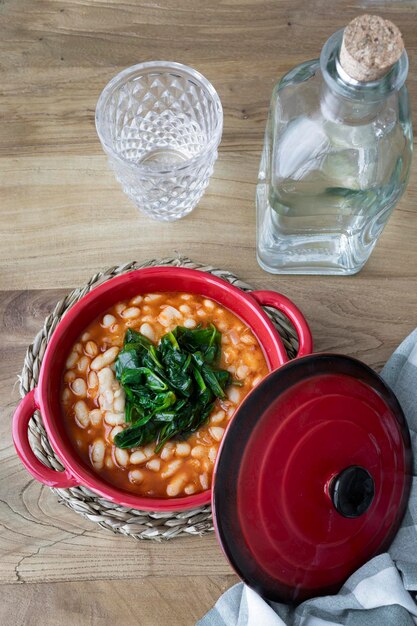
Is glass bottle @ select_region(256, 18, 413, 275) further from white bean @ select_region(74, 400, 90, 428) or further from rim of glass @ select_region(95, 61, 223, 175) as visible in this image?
white bean @ select_region(74, 400, 90, 428)

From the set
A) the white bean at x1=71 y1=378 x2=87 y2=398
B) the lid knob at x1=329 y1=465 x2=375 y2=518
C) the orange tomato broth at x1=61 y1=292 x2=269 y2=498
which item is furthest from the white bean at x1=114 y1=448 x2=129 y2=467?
the lid knob at x1=329 y1=465 x2=375 y2=518

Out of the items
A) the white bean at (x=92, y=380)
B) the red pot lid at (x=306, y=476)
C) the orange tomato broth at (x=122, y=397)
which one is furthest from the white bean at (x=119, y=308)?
the red pot lid at (x=306, y=476)

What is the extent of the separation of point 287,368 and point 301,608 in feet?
1.18

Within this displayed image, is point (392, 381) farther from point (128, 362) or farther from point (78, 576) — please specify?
point (78, 576)

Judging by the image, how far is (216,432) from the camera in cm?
113

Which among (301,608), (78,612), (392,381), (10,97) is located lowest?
(78,612)

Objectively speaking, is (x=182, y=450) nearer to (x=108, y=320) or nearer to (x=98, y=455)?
(x=98, y=455)

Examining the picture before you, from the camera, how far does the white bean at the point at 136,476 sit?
1122 mm

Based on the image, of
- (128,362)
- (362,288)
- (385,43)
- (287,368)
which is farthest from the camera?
(362,288)

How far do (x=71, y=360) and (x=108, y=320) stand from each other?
8 cm

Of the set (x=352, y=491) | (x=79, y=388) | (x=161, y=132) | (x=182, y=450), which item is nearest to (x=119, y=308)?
(x=79, y=388)

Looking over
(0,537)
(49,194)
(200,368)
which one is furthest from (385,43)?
(0,537)

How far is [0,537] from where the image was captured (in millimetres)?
1216

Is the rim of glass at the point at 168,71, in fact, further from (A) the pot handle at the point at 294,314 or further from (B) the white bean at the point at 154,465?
(B) the white bean at the point at 154,465
